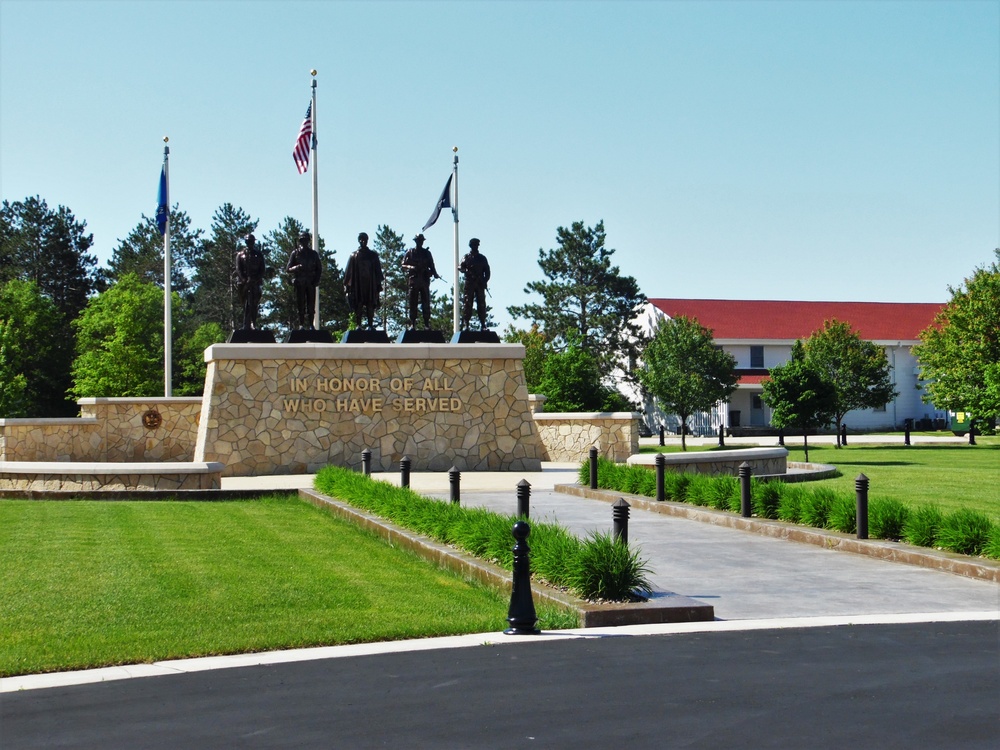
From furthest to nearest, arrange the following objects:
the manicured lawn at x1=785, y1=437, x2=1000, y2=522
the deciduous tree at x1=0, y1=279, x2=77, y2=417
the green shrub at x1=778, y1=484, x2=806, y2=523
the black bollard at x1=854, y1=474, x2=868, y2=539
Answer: the deciduous tree at x1=0, y1=279, x2=77, y2=417
the manicured lawn at x1=785, y1=437, x2=1000, y2=522
the green shrub at x1=778, y1=484, x2=806, y2=523
the black bollard at x1=854, y1=474, x2=868, y2=539

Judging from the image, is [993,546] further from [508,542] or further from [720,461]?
[720,461]

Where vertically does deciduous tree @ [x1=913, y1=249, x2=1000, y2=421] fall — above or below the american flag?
below

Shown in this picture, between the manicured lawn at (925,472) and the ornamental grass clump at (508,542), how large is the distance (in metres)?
7.36

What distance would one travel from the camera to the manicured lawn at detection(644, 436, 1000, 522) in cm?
1908

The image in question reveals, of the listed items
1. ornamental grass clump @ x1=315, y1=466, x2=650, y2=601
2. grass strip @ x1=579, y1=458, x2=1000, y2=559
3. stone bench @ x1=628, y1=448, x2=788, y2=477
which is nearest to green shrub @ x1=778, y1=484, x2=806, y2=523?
grass strip @ x1=579, y1=458, x2=1000, y2=559

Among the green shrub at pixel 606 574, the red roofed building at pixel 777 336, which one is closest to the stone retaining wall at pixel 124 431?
the green shrub at pixel 606 574

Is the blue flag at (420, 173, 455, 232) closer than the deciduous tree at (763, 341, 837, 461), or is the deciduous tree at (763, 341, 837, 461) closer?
the blue flag at (420, 173, 455, 232)

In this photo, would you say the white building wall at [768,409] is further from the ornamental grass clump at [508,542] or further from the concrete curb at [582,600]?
the concrete curb at [582,600]

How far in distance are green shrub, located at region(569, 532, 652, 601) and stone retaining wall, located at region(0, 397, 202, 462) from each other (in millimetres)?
23508

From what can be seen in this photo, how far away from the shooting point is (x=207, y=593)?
10.1 metres

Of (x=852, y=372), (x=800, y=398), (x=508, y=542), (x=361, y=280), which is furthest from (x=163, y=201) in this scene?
(x=852, y=372)

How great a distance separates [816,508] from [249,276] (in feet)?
53.8

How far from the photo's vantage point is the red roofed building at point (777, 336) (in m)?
65.1

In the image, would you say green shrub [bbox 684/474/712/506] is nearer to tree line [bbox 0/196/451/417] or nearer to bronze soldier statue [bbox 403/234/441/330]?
bronze soldier statue [bbox 403/234/441/330]
